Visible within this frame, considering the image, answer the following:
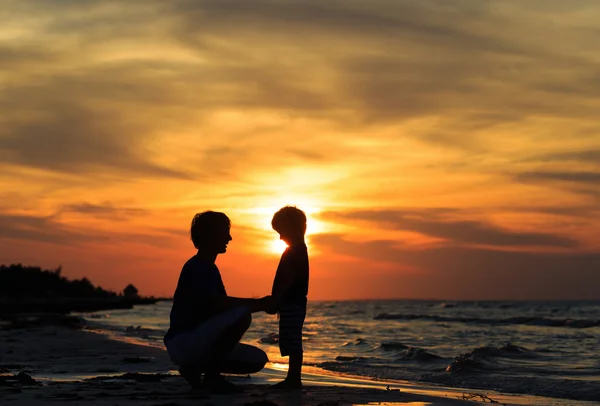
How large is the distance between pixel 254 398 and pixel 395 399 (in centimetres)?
175

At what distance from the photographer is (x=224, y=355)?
7.63 m

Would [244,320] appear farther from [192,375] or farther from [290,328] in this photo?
[290,328]

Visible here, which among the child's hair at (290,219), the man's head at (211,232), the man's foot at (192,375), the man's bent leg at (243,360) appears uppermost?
the child's hair at (290,219)

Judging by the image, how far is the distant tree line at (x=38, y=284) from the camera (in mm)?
58331

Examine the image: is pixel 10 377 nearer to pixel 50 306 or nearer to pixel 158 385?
pixel 158 385

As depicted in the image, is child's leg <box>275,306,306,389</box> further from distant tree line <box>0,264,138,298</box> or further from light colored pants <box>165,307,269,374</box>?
distant tree line <box>0,264,138,298</box>

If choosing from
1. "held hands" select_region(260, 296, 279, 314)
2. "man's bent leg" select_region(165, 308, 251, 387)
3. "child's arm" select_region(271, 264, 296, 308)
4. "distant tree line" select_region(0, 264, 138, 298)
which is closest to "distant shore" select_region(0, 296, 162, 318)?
"distant tree line" select_region(0, 264, 138, 298)

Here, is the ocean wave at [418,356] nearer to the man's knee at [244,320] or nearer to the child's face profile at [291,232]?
the child's face profile at [291,232]

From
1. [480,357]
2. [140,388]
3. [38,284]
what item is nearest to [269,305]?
[140,388]

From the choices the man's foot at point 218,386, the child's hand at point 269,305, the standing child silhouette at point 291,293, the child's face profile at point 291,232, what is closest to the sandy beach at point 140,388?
the man's foot at point 218,386

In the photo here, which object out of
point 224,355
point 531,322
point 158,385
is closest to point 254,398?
point 224,355

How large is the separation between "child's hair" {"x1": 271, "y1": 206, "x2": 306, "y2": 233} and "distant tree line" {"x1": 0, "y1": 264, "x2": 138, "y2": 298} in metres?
51.7

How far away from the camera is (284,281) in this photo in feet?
27.2

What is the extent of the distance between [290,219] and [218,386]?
6.99ft
